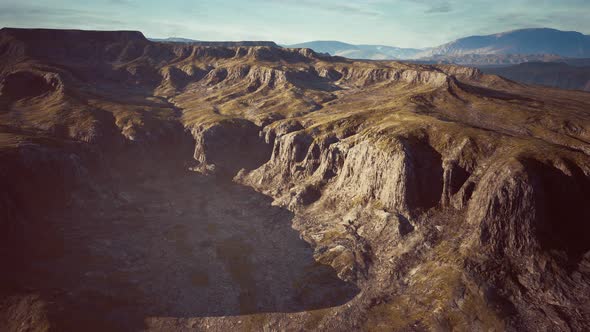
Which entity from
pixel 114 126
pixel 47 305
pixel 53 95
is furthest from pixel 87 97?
pixel 47 305

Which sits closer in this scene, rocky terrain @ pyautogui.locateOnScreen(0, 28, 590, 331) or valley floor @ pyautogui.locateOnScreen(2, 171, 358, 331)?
rocky terrain @ pyautogui.locateOnScreen(0, 28, 590, 331)

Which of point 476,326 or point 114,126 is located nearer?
point 476,326

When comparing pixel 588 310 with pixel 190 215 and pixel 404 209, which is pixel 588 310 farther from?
pixel 190 215

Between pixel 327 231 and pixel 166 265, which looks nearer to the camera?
pixel 166 265

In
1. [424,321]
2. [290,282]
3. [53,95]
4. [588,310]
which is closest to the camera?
[588,310]

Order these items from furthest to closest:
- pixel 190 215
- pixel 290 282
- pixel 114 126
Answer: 1. pixel 114 126
2. pixel 190 215
3. pixel 290 282

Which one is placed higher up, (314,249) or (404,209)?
(404,209)

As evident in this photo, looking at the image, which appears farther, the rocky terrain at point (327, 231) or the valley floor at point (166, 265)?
the valley floor at point (166, 265)

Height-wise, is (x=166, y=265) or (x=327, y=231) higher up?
(x=327, y=231)
